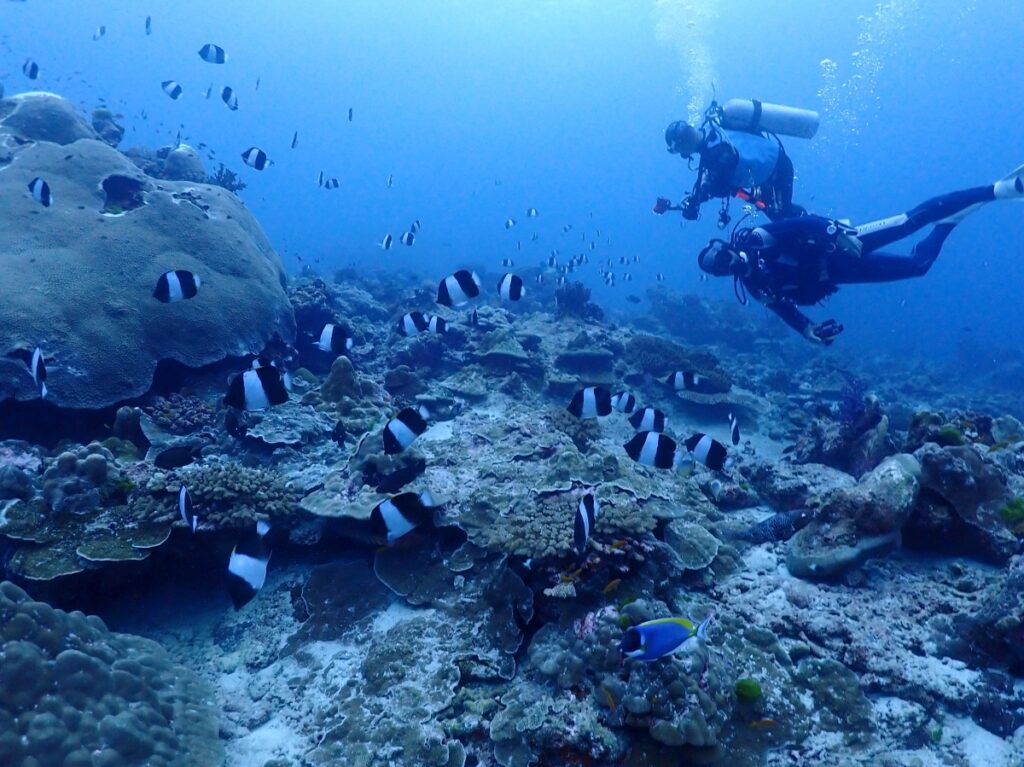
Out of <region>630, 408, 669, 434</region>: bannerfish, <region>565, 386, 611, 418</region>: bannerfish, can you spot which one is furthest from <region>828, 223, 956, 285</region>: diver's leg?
<region>565, 386, 611, 418</region>: bannerfish

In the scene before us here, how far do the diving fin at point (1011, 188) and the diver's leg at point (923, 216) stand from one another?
0.59 metres

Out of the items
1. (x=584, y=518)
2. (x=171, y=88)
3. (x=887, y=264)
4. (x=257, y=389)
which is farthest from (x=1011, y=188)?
(x=171, y=88)

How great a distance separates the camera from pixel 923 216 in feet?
31.8

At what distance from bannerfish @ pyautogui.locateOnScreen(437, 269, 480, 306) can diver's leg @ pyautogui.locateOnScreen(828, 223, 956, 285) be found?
21.2 feet

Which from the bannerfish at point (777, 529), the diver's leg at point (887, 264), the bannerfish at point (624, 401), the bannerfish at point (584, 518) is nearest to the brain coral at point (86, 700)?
the bannerfish at point (584, 518)

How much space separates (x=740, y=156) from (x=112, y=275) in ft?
38.5

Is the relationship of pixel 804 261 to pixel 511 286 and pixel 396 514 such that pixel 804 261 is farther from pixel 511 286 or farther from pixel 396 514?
pixel 396 514

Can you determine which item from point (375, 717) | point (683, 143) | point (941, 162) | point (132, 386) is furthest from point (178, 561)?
point (941, 162)

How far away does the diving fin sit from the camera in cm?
840

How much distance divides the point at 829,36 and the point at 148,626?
151924 millimetres

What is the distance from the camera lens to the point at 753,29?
116 metres

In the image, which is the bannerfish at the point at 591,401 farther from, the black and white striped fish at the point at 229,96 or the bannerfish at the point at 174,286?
the black and white striped fish at the point at 229,96

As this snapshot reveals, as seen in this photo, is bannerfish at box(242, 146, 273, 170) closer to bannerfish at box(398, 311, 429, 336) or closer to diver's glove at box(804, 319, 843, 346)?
bannerfish at box(398, 311, 429, 336)

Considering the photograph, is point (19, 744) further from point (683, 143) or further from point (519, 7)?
point (519, 7)
